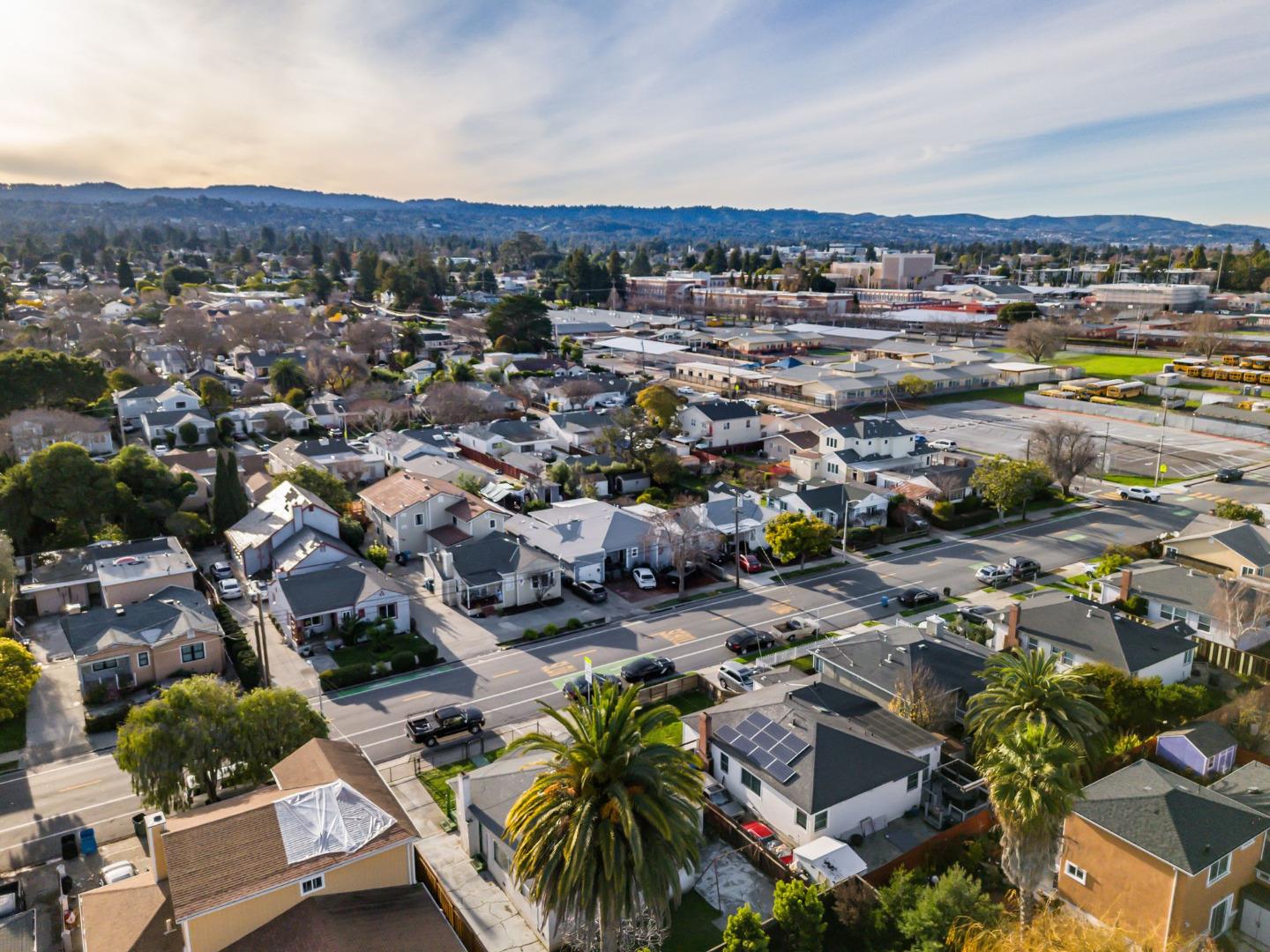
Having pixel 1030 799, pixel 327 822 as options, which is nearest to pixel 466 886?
pixel 327 822

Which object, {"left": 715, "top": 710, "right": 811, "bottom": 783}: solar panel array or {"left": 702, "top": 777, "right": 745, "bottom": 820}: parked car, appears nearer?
{"left": 715, "top": 710, "right": 811, "bottom": 783}: solar panel array

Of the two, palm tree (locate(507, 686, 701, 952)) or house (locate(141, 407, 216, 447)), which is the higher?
palm tree (locate(507, 686, 701, 952))

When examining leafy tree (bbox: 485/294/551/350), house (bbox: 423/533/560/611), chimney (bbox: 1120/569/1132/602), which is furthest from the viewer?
leafy tree (bbox: 485/294/551/350)

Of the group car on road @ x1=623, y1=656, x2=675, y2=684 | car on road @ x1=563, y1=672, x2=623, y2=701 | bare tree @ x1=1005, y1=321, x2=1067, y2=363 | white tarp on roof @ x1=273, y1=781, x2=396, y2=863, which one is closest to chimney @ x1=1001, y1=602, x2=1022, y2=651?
car on road @ x1=623, y1=656, x2=675, y2=684

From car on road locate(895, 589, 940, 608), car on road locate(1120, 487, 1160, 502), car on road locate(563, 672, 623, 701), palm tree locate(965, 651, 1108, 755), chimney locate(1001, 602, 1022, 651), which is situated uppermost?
palm tree locate(965, 651, 1108, 755)

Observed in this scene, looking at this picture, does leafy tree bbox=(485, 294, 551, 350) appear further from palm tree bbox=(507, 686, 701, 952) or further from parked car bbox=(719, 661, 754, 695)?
palm tree bbox=(507, 686, 701, 952)
